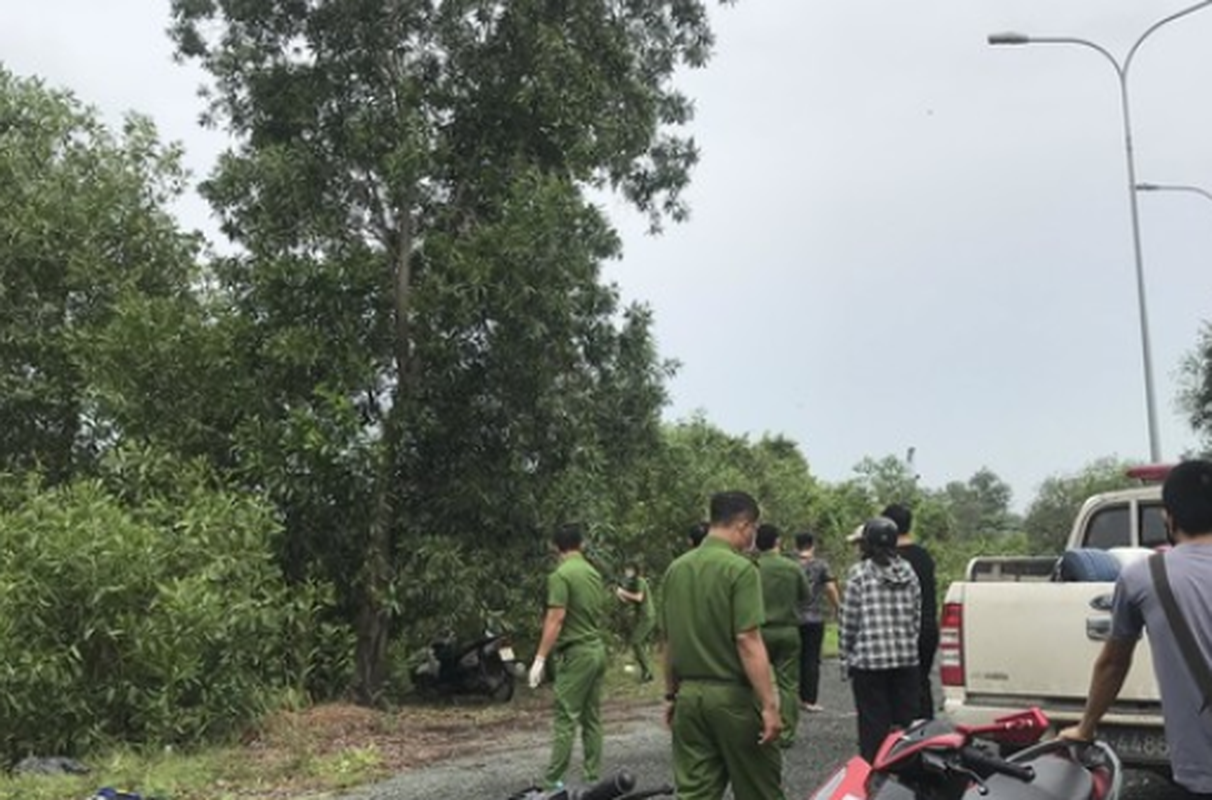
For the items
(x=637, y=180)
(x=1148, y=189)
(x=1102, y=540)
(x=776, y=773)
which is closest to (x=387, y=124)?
(x=637, y=180)

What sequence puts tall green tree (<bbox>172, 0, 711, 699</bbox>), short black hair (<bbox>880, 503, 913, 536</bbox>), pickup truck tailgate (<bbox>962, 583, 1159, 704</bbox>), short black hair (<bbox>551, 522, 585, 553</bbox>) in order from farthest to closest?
tall green tree (<bbox>172, 0, 711, 699</bbox>), short black hair (<bbox>551, 522, 585, 553</bbox>), short black hair (<bbox>880, 503, 913, 536</bbox>), pickup truck tailgate (<bbox>962, 583, 1159, 704</bbox>)

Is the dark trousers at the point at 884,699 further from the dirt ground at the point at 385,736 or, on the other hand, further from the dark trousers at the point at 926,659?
the dirt ground at the point at 385,736

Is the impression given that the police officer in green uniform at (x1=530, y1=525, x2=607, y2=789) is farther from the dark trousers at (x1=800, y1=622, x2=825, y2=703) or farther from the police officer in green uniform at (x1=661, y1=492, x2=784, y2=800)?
Answer: the dark trousers at (x1=800, y1=622, x2=825, y2=703)

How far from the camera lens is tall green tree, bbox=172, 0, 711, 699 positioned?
42.4ft

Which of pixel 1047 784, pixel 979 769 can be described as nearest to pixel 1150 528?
pixel 1047 784

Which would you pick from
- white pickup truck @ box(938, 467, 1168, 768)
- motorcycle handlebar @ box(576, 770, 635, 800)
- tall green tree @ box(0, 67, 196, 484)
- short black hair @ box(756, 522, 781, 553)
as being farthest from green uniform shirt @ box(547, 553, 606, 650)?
tall green tree @ box(0, 67, 196, 484)

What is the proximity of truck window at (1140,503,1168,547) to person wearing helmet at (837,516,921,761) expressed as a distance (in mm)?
2177

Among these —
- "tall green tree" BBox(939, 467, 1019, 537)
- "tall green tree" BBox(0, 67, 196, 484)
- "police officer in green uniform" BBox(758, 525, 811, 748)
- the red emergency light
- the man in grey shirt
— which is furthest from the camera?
"tall green tree" BBox(939, 467, 1019, 537)

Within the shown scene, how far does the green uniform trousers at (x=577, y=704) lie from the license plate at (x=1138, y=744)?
3253 millimetres

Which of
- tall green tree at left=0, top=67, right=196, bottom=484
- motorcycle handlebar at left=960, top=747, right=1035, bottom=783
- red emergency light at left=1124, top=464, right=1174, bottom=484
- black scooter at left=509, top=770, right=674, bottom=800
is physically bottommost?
motorcycle handlebar at left=960, top=747, right=1035, bottom=783

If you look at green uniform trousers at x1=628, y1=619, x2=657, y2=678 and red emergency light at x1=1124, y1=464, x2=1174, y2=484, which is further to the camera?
green uniform trousers at x1=628, y1=619, x2=657, y2=678

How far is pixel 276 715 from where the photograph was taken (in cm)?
1151

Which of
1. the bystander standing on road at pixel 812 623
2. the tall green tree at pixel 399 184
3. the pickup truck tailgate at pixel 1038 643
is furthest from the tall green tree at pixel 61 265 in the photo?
the pickup truck tailgate at pixel 1038 643

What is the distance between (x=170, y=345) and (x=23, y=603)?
12.9 ft
